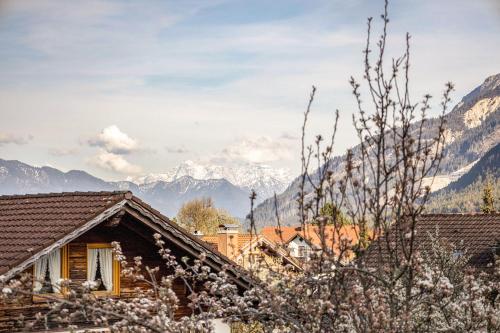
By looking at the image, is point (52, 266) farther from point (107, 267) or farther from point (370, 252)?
point (370, 252)

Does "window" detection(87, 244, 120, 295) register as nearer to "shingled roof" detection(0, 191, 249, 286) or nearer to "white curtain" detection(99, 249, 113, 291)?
"white curtain" detection(99, 249, 113, 291)

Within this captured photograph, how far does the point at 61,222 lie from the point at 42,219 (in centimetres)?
80

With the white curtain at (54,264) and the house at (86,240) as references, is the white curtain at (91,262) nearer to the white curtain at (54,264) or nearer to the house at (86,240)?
the house at (86,240)

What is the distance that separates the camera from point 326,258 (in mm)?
6570

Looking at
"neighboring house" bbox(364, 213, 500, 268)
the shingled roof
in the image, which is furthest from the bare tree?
"neighboring house" bbox(364, 213, 500, 268)

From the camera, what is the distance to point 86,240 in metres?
15.8

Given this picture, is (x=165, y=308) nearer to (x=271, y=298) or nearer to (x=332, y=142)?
(x=271, y=298)

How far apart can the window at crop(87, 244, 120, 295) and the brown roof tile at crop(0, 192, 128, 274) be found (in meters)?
0.85

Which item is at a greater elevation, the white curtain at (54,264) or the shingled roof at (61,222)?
the shingled roof at (61,222)

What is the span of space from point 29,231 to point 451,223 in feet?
65.0

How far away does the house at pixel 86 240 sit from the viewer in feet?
47.9

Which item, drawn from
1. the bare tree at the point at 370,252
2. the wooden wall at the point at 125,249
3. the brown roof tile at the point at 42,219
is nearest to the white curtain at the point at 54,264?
the wooden wall at the point at 125,249

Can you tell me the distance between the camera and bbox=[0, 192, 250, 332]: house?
14609 millimetres

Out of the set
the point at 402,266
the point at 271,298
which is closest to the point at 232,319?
the point at 271,298
